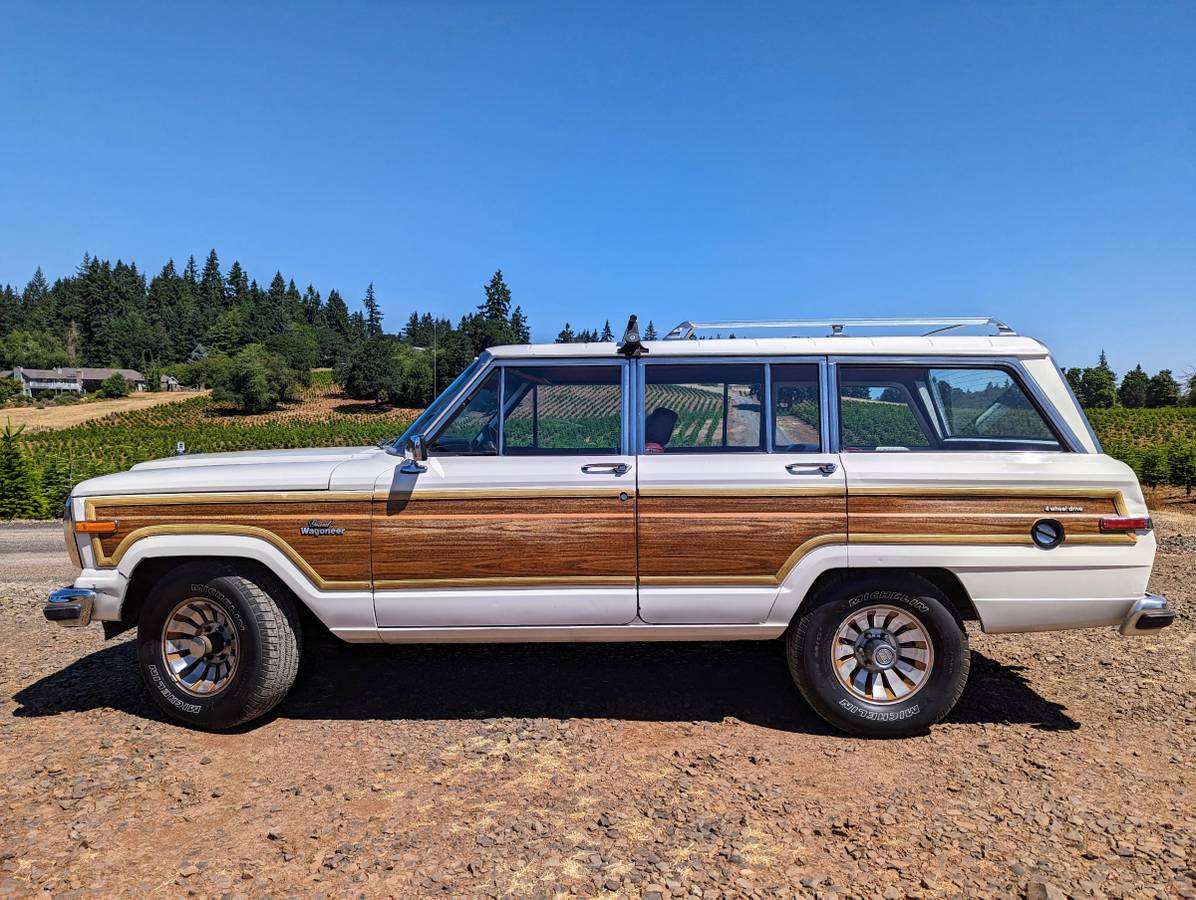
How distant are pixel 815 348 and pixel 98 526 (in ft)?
14.2

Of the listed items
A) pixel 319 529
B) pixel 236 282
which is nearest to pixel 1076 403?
pixel 319 529

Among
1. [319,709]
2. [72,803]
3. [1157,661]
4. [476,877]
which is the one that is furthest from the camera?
[1157,661]

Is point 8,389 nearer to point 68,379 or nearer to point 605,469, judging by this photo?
point 68,379

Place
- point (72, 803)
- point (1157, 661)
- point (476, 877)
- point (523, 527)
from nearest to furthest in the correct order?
1. point (476, 877)
2. point (72, 803)
3. point (523, 527)
4. point (1157, 661)

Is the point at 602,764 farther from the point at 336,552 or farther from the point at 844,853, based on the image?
the point at 336,552

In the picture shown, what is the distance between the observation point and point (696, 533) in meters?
4.00

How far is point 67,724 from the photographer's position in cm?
427

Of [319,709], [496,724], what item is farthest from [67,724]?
[496,724]

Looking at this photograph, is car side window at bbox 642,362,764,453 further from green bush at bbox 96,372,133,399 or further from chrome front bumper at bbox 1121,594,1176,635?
green bush at bbox 96,372,133,399

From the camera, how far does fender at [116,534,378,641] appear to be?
4.07 metres

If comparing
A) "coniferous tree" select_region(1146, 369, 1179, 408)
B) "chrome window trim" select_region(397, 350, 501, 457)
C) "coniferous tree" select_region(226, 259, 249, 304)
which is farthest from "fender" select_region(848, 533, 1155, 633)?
"coniferous tree" select_region(226, 259, 249, 304)

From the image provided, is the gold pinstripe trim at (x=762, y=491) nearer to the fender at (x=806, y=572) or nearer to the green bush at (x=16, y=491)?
the fender at (x=806, y=572)

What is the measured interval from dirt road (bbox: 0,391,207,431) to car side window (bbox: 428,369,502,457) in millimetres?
84835

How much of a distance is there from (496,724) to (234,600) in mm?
1664
